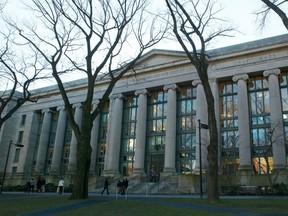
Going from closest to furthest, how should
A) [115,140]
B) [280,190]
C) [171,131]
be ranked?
[280,190], [171,131], [115,140]

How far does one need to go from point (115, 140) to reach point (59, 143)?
11318mm

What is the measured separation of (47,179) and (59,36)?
29345 mm

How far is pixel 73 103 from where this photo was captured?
4969cm

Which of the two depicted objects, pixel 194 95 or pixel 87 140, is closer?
pixel 87 140

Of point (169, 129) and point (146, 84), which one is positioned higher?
point (146, 84)

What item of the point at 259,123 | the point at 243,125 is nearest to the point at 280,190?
the point at 243,125

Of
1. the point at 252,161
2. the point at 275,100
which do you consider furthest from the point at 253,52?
the point at 252,161

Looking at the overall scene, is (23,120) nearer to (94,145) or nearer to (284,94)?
(94,145)

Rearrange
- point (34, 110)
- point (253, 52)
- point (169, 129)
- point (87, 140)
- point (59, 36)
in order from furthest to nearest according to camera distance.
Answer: point (34, 110) → point (169, 129) → point (253, 52) → point (59, 36) → point (87, 140)

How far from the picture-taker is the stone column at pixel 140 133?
39375 mm

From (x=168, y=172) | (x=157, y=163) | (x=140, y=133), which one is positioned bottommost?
(x=168, y=172)

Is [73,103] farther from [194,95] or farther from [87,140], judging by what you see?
[87,140]

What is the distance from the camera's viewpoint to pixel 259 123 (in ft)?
116

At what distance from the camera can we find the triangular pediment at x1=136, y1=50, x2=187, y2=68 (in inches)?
1599
